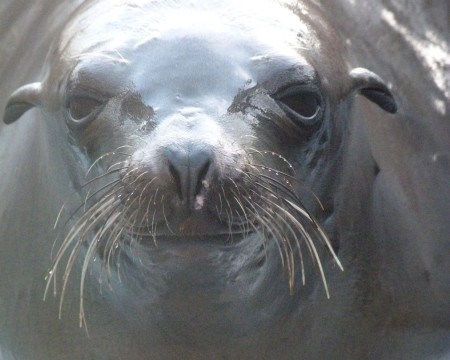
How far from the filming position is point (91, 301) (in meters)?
7.27

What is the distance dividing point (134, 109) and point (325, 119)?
909 mm

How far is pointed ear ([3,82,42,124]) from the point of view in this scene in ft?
23.8

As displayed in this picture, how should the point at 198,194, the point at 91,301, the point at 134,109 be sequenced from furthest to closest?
the point at 91,301 < the point at 134,109 < the point at 198,194

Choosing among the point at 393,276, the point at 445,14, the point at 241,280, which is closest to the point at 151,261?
the point at 241,280

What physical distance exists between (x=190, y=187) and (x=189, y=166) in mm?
93

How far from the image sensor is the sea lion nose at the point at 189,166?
225 inches

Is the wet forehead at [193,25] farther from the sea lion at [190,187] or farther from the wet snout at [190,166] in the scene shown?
the wet snout at [190,166]

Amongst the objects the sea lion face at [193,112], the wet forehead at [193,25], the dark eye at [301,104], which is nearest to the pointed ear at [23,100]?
the sea lion face at [193,112]

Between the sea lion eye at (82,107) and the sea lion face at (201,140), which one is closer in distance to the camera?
the sea lion face at (201,140)

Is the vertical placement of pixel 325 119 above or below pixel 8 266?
above

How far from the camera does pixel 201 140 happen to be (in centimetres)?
582

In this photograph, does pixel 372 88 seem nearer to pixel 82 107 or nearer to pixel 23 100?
pixel 82 107

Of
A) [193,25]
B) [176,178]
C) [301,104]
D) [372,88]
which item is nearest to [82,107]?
[193,25]

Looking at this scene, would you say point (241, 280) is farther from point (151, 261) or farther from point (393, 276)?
point (393, 276)
